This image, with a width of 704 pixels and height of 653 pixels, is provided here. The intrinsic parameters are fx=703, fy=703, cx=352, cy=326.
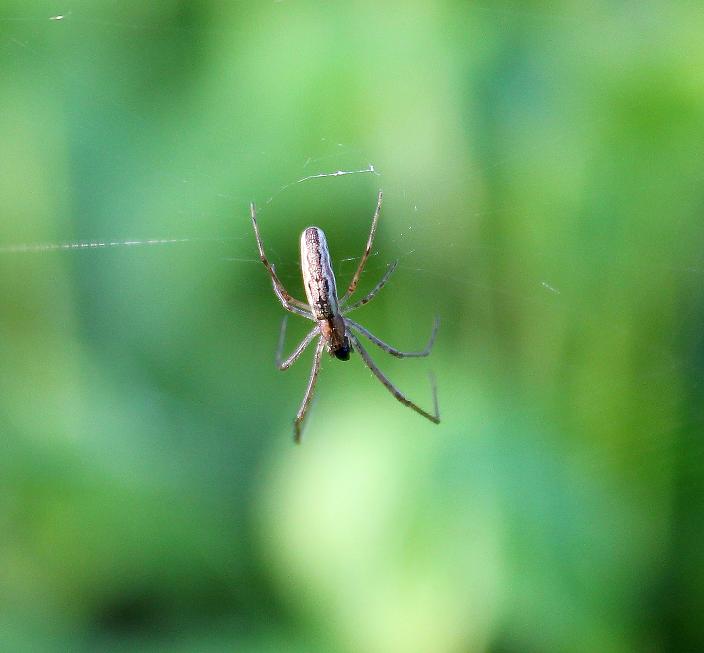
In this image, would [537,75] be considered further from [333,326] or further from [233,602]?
[233,602]

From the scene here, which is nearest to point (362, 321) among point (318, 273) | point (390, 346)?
point (390, 346)

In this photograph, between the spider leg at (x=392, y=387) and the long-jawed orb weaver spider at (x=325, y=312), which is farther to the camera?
the spider leg at (x=392, y=387)

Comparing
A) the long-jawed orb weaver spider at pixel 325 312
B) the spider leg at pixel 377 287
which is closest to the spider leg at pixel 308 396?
the long-jawed orb weaver spider at pixel 325 312

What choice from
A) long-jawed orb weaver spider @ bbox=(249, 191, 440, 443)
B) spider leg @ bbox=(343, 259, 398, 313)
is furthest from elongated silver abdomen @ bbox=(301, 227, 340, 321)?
spider leg @ bbox=(343, 259, 398, 313)

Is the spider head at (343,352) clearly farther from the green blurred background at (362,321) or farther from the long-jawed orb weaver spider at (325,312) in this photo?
the green blurred background at (362,321)

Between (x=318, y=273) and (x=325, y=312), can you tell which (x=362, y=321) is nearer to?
(x=325, y=312)

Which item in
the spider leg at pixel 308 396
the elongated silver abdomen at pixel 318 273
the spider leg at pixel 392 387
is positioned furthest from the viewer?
the spider leg at pixel 308 396
